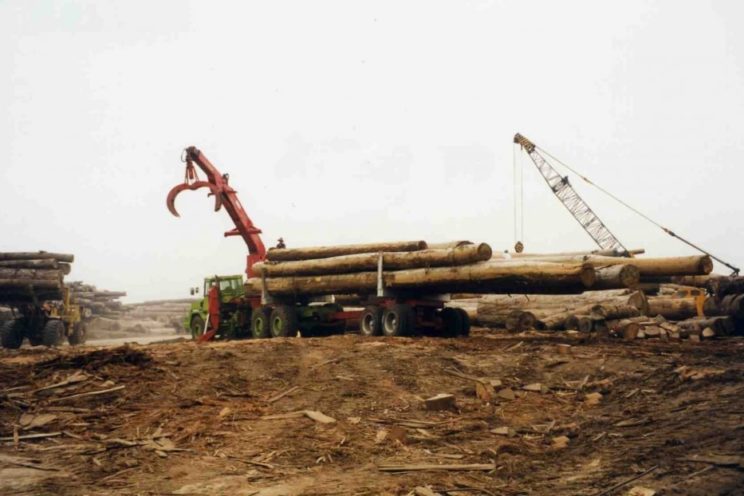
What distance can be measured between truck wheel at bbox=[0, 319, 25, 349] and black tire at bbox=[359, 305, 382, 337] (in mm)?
13315

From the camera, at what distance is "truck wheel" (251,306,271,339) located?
1989cm

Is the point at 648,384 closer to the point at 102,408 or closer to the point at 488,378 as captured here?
the point at 488,378

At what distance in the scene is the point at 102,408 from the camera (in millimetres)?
9852

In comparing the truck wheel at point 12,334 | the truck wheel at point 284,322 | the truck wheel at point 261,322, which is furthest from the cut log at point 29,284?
the truck wheel at point 284,322

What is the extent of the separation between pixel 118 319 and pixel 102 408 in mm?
33170

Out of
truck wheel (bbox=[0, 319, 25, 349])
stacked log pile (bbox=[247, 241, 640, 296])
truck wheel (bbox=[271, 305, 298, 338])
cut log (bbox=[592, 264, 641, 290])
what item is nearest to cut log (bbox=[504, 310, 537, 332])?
stacked log pile (bbox=[247, 241, 640, 296])

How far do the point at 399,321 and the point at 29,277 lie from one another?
13.7 metres

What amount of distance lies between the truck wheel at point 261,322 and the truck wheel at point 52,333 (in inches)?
291

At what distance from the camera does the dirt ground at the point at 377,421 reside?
666cm

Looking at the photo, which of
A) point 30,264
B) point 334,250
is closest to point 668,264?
point 334,250

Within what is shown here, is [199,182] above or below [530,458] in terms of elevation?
above

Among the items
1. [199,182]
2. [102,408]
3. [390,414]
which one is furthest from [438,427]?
[199,182]

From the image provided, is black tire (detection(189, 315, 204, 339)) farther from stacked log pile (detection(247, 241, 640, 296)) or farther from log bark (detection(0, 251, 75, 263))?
log bark (detection(0, 251, 75, 263))

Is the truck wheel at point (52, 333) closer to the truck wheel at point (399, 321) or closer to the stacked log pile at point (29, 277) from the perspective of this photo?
the stacked log pile at point (29, 277)
